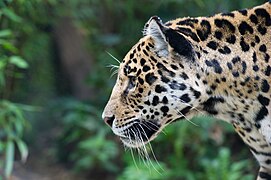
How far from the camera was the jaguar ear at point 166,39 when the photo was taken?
3.98 metres

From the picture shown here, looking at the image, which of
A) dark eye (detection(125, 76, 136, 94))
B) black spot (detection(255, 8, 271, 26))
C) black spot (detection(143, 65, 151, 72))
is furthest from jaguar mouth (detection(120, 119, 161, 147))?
black spot (detection(255, 8, 271, 26))

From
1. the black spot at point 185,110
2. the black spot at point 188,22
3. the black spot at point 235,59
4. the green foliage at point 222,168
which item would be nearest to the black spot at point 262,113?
the black spot at point 235,59

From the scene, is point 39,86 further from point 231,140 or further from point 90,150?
point 231,140

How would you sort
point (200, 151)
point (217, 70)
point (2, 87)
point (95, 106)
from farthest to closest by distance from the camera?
point (95, 106) < point (200, 151) < point (2, 87) < point (217, 70)

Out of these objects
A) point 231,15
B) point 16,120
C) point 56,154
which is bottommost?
point 56,154

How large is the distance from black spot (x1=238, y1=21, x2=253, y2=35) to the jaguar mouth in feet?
2.59

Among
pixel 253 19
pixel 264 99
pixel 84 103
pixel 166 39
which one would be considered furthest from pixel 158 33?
pixel 84 103

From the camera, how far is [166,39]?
4.02m

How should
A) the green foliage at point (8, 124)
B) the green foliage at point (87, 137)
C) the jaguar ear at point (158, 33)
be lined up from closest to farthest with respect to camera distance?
the jaguar ear at point (158, 33) < the green foliage at point (8, 124) < the green foliage at point (87, 137)

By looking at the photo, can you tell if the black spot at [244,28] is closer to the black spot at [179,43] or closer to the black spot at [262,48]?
the black spot at [262,48]

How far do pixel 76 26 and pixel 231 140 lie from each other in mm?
2718

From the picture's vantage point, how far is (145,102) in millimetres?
4215

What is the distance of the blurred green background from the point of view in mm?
6914

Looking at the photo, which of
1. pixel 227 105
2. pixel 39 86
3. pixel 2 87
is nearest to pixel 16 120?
pixel 2 87
